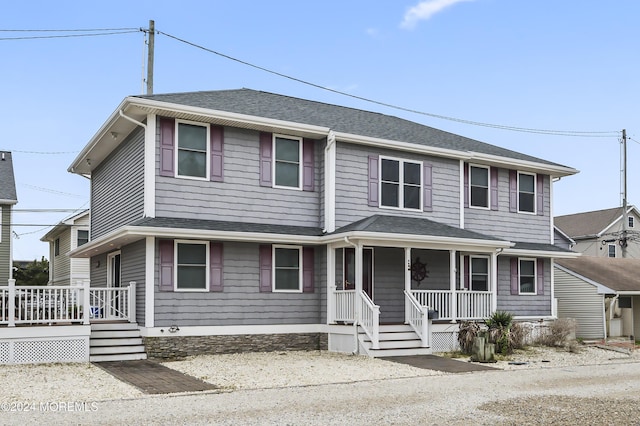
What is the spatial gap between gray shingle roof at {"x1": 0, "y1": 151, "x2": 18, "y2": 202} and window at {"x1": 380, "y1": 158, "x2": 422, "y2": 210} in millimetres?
15932

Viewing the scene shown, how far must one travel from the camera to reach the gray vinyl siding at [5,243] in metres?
27.7

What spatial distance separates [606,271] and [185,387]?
19740 mm

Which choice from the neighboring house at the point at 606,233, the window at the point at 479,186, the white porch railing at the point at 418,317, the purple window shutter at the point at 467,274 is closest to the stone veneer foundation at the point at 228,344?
the white porch railing at the point at 418,317

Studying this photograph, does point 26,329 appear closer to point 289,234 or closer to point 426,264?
point 289,234

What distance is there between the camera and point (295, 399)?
421 inches

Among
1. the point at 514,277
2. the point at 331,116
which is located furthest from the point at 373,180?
the point at 514,277

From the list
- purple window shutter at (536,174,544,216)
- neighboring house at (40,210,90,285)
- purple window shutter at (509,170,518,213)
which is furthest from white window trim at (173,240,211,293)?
neighboring house at (40,210,90,285)

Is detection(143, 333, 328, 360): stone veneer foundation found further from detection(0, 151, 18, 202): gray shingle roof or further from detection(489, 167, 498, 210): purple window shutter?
detection(0, 151, 18, 202): gray shingle roof

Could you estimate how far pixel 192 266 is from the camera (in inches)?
674

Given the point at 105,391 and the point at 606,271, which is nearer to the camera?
the point at 105,391

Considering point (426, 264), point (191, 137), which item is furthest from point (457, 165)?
point (191, 137)

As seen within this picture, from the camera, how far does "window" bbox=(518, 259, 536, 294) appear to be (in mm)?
22798

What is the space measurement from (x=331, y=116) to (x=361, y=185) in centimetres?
291

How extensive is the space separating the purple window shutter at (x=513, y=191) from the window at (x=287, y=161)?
25.6 feet
